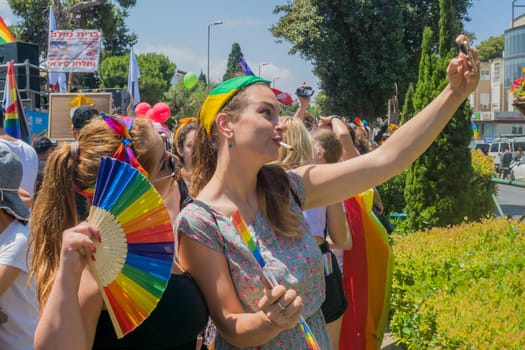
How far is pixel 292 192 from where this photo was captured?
2.40 meters

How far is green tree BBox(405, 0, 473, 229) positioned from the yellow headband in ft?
20.4

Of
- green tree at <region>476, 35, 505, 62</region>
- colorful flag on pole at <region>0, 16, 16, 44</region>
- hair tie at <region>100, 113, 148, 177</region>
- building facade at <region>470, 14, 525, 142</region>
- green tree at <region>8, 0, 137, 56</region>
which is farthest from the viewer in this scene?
green tree at <region>476, 35, 505, 62</region>

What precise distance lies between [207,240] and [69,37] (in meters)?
11.2

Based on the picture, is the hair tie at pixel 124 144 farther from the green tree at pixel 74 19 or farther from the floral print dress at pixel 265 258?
the green tree at pixel 74 19

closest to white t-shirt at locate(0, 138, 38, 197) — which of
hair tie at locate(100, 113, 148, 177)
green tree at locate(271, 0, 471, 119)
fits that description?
hair tie at locate(100, 113, 148, 177)

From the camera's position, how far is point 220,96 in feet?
7.55

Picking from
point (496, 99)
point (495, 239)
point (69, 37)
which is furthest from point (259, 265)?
point (496, 99)

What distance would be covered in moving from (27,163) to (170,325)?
3.08m

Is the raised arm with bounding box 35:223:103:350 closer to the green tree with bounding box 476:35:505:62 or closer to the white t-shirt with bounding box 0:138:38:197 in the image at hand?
the white t-shirt with bounding box 0:138:38:197

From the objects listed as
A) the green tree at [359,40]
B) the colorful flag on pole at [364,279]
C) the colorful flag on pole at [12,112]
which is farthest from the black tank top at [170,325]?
the green tree at [359,40]

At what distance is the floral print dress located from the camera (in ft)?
6.74

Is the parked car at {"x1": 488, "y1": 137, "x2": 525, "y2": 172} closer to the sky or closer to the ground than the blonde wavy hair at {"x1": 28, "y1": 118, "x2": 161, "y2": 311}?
closer to the ground

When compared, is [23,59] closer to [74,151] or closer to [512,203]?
[74,151]

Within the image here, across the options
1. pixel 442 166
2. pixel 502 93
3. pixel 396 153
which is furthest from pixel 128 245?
pixel 502 93
